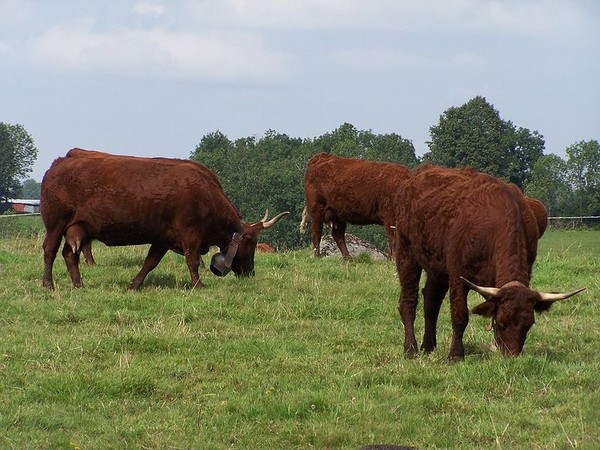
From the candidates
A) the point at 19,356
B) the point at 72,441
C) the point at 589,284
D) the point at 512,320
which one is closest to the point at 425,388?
the point at 512,320

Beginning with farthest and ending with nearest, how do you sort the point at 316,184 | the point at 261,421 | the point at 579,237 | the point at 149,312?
the point at 579,237, the point at 316,184, the point at 149,312, the point at 261,421

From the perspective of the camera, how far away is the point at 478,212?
9531 mm

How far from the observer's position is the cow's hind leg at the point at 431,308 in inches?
405

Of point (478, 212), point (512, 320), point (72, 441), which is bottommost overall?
point (72, 441)

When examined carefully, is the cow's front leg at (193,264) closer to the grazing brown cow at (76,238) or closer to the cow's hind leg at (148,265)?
the cow's hind leg at (148,265)

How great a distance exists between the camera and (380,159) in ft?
292

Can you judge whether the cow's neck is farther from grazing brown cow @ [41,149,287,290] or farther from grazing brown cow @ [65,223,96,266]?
grazing brown cow @ [65,223,96,266]

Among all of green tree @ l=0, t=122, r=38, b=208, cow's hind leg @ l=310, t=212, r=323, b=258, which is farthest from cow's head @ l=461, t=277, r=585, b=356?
green tree @ l=0, t=122, r=38, b=208

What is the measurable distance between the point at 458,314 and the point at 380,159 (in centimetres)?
7993

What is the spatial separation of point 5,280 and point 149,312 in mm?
3412

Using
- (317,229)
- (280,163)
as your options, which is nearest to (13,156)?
(280,163)

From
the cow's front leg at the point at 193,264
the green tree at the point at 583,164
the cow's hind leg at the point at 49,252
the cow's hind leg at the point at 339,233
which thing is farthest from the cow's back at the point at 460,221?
the green tree at the point at 583,164

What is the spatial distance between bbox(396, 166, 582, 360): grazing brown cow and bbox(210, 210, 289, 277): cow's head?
5.07m

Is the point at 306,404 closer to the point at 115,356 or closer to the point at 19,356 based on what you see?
the point at 115,356
